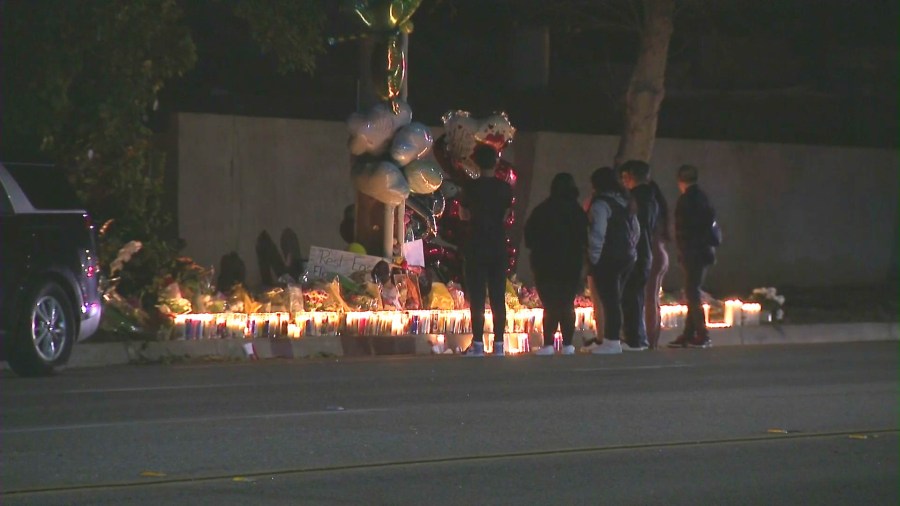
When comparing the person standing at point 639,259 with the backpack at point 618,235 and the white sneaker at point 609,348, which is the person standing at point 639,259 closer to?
the backpack at point 618,235

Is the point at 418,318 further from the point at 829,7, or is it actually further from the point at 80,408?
the point at 829,7

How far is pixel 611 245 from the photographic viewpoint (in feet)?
49.4

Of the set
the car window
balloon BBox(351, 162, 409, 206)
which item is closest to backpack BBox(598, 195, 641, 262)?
balloon BBox(351, 162, 409, 206)

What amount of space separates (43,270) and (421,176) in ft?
17.0

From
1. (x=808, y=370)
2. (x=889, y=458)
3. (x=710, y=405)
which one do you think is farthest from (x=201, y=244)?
(x=889, y=458)

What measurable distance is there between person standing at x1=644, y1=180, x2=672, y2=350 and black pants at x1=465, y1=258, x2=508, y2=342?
6.54ft

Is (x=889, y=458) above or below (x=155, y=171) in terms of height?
below

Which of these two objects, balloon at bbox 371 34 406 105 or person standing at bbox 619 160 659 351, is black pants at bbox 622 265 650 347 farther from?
balloon at bbox 371 34 406 105

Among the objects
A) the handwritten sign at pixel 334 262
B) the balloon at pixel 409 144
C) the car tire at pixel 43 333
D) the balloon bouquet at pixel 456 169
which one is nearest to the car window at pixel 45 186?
the car tire at pixel 43 333

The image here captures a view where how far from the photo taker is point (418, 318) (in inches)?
641

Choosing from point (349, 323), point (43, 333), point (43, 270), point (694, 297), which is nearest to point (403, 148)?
point (349, 323)

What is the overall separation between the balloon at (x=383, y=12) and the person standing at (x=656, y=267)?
3.31 meters

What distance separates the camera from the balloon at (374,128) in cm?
1636

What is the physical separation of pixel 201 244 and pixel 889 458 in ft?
38.1
